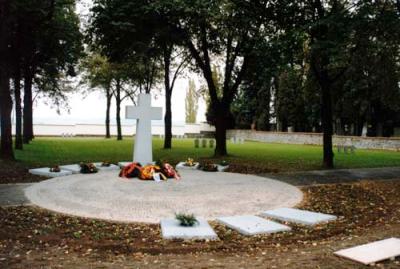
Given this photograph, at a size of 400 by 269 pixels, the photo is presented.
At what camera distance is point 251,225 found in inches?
299

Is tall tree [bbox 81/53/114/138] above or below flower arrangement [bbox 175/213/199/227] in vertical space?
above

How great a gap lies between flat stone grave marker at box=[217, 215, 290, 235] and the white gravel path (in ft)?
1.82

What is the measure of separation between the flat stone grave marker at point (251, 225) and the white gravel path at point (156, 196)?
55 cm

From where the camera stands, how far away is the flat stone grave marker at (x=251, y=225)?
7.28m

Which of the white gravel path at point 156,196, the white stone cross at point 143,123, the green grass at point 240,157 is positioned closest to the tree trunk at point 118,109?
the green grass at point 240,157

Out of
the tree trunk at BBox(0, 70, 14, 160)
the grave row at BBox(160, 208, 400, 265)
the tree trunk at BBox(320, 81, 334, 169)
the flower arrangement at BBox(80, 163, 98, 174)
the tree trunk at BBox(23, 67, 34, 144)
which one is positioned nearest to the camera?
the grave row at BBox(160, 208, 400, 265)

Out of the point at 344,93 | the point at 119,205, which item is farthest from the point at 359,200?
the point at 344,93

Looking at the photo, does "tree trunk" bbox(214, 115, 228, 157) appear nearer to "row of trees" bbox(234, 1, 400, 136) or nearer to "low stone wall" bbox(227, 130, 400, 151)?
"row of trees" bbox(234, 1, 400, 136)

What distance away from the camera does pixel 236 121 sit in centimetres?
5800

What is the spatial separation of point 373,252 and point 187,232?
2.90m

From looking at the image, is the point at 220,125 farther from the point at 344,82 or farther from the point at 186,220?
the point at 344,82

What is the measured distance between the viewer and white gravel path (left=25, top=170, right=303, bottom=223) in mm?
8719

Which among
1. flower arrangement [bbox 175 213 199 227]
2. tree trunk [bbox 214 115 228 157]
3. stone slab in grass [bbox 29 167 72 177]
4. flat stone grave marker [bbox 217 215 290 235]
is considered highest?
tree trunk [bbox 214 115 228 157]

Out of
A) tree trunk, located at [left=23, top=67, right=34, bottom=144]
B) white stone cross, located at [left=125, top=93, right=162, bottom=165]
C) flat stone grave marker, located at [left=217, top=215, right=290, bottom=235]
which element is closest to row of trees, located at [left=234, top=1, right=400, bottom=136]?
white stone cross, located at [left=125, top=93, right=162, bottom=165]
